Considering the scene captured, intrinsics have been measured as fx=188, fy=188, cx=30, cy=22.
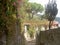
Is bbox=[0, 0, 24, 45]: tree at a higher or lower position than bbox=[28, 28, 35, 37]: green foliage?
higher

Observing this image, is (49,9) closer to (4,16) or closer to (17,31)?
(17,31)

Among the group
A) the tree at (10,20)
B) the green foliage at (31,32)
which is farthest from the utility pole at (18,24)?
the green foliage at (31,32)

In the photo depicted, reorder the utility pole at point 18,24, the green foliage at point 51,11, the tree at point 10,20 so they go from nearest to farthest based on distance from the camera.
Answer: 1. the tree at point 10,20
2. the utility pole at point 18,24
3. the green foliage at point 51,11

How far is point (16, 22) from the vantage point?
1276cm

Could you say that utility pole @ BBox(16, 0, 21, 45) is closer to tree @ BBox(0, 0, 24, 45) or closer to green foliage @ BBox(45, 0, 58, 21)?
tree @ BBox(0, 0, 24, 45)

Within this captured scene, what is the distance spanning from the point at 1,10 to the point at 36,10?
20.1 meters

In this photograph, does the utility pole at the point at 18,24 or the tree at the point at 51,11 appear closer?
the utility pole at the point at 18,24

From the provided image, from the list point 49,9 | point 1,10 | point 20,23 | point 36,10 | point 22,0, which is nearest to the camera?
point 1,10

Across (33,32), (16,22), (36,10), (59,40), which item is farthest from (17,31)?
(36,10)

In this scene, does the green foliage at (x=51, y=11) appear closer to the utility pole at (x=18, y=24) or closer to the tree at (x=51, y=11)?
the tree at (x=51, y=11)

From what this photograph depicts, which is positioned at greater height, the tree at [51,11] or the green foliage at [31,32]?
the tree at [51,11]

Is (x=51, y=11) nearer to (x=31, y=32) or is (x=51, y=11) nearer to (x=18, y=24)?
(x=31, y=32)

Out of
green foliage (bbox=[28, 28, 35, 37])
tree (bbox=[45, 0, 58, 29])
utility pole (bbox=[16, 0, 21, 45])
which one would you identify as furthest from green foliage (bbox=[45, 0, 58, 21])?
utility pole (bbox=[16, 0, 21, 45])

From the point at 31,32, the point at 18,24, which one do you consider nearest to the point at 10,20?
the point at 18,24
